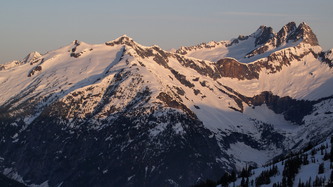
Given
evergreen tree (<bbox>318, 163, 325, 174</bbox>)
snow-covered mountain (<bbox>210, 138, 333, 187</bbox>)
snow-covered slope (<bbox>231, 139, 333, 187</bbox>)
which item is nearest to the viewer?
snow-covered slope (<bbox>231, 139, 333, 187</bbox>)

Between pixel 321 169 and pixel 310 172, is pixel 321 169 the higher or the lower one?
the lower one

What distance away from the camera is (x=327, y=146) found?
152m

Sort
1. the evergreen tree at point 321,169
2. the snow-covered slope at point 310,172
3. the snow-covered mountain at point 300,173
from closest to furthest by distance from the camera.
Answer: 1. the snow-covered slope at point 310,172
2. the snow-covered mountain at point 300,173
3. the evergreen tree at point 321,169

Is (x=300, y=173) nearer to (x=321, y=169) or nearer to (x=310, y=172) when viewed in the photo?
(x=310, y=172)

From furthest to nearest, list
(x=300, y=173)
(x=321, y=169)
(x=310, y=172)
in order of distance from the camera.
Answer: (x=300, y=173) → (x=310, y=172) → (x=321, y=169)

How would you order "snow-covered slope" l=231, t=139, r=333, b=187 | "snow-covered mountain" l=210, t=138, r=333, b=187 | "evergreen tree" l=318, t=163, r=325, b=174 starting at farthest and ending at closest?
"evergreen tree" l=318, t=163, r=325, b=174 → "snow-covered mountain" l=210, t=138, r=333, b=187 → "snow-covered slope" l=231, t=139, r=333, b=187

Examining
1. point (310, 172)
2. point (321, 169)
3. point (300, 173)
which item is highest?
point (300, 173)

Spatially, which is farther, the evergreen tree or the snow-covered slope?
the evergreen tree

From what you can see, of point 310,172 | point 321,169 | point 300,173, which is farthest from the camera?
point 300,173

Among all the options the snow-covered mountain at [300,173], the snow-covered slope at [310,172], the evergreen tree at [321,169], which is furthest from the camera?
the evergreen tree at [321,169]

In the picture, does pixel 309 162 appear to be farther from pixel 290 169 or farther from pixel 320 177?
pixel 320 177

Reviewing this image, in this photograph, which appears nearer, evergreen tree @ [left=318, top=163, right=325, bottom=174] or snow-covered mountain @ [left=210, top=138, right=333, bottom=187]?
snow-covered mountain @ [left=210, top=138, right=333, bottom=187]

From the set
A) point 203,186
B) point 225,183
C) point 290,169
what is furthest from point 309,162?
point 203,186

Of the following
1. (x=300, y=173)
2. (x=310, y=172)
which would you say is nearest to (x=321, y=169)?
(x=310, y=172)
